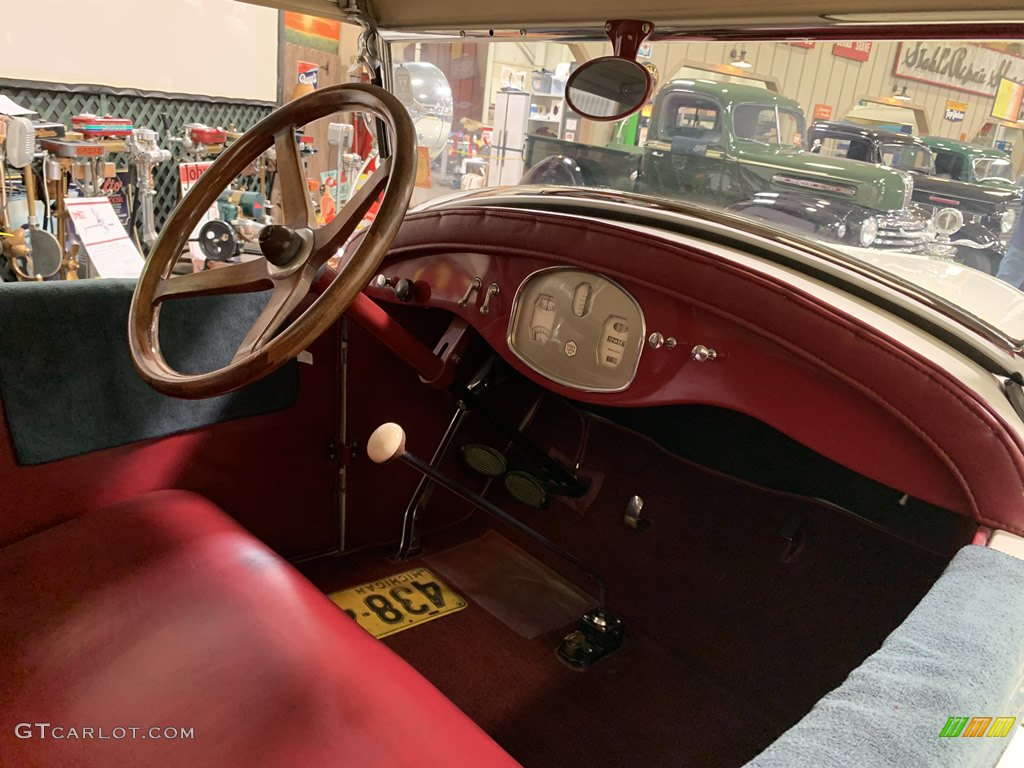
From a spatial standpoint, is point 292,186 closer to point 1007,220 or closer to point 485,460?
point 485,460

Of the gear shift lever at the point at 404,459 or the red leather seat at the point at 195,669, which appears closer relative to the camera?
the red leather seat at the point at 195,669

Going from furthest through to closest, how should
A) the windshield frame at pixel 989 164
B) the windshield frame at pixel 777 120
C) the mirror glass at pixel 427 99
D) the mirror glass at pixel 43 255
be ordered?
the mirror glass at pixel 43 255 < the mirror glass at pixel 427 99 < the windshield frame at pixel 777 120 < the windshield frame at pixel 989 164

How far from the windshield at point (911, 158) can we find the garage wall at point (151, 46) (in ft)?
9.26

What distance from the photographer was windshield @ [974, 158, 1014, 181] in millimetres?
1111

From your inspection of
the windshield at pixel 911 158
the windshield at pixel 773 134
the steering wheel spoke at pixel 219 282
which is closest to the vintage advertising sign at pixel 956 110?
the windshield at pixel 773 134

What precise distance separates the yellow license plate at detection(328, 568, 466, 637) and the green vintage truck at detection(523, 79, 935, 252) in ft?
3.46

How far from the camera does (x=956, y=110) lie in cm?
114

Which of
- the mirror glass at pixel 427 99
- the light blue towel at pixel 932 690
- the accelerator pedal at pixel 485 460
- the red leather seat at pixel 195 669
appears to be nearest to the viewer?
the light blue towel at pixel 932 690

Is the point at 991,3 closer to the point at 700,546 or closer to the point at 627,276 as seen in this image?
the point at 627,276

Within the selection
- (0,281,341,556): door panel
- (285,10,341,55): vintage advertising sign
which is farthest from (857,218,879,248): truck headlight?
(285,10,341,55): vintage advertising sign

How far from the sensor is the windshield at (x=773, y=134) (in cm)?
115

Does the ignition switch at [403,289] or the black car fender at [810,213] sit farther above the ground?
the black car fender at [810,213]

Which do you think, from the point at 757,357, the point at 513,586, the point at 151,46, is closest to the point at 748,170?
the point at 757,357

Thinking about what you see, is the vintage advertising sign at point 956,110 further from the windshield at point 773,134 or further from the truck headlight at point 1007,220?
the truck headlight at point 1007,220
